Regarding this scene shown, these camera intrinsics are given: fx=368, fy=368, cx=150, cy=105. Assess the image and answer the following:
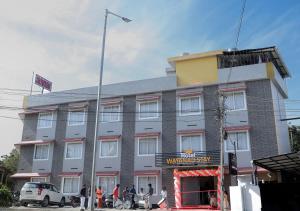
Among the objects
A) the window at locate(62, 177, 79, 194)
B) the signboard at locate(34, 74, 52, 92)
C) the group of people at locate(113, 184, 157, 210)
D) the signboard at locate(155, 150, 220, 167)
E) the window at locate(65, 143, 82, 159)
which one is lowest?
the group of people at locate(113, 184, 157, 210)

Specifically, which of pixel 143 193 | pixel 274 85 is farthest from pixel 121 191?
pixel 274 85

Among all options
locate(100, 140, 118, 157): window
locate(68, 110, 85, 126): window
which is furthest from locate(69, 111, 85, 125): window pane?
locate(100, 140, 118, 157): window

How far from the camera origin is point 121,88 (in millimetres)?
33125

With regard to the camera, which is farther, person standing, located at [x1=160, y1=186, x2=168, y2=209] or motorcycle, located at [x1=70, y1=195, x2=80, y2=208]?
motorcycle, located at [x1=70, y1=195, x2=80, y2=208]

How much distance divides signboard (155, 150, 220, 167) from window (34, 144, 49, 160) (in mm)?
11469

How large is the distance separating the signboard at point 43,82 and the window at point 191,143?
16.6m

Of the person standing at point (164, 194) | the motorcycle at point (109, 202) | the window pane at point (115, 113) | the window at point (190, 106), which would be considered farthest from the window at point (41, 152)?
the window at point (190, 106)

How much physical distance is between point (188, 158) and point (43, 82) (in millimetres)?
18653

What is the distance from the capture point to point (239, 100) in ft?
95.0

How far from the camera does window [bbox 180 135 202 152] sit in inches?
1147

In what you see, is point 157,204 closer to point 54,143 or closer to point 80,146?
point 80,146

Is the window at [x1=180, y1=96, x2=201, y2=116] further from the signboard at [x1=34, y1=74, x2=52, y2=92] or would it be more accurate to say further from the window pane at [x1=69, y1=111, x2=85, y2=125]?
the signboard at [x1=34, y1=74, x2=52, y2=92]

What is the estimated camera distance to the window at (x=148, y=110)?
103 ft

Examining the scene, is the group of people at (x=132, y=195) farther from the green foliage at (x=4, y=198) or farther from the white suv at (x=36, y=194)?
the green foliage at (x=4, y=198)
